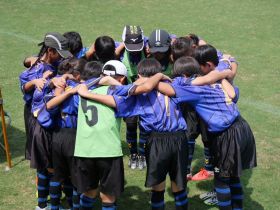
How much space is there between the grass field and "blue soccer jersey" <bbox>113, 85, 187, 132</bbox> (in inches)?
56.8

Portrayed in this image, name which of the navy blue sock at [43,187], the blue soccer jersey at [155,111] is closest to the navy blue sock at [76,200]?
the navy blue sock at [43,187]

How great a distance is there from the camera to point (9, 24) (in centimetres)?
1496

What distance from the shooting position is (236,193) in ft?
16.2

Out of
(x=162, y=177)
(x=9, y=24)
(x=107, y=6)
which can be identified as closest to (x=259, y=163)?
(x=162, y=177)

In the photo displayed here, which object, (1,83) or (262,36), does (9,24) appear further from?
(262,36)

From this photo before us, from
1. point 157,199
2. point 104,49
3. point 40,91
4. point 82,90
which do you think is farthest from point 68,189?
point 104,49

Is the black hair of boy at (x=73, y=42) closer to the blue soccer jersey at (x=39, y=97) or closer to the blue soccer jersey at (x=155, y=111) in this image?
the blue soccer jersey at (x=39, y=97)

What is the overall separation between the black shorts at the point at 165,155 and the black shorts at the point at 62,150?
0.79m

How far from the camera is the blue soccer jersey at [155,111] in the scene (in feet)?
14.7

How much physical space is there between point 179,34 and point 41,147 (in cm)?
925

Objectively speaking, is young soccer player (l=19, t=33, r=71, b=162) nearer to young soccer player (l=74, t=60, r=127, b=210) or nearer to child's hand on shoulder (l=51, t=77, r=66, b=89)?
child's hand on shoulder (l=51, t=77, r=66, b=89)

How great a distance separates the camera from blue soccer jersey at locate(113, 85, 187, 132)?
447 centimetres

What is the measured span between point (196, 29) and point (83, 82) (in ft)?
33.2

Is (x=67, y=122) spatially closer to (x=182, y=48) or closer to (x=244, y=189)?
(x=182, y=48)
